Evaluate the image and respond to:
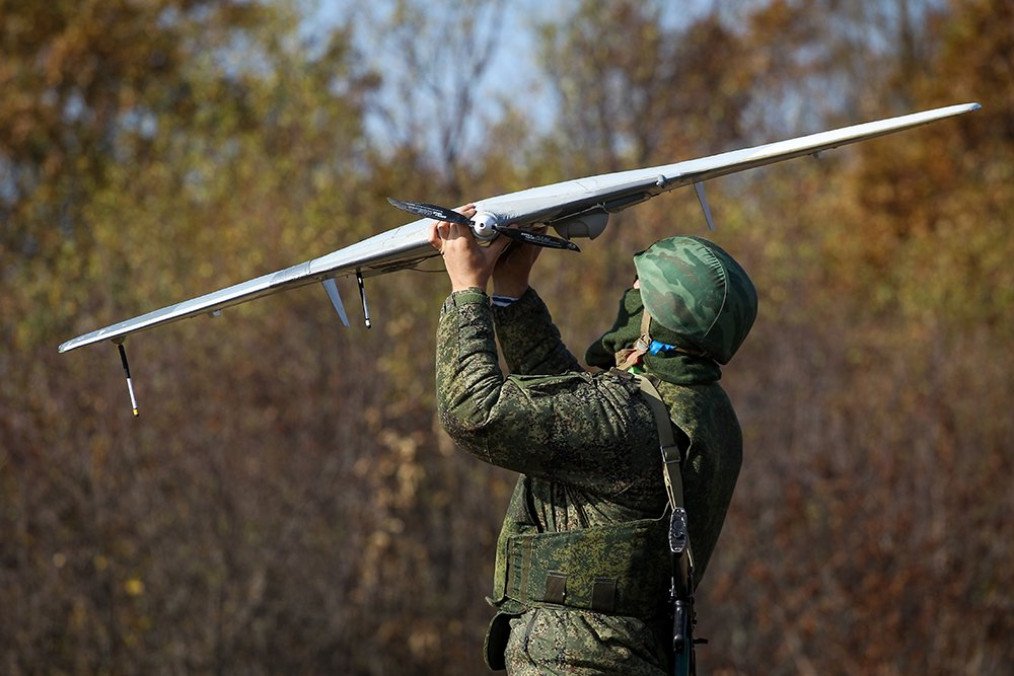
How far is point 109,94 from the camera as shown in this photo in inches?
761

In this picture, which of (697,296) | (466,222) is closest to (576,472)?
(697,296)

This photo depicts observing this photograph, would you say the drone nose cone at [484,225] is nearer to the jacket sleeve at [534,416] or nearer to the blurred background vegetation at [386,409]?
the jacket sleeve at [534,416]

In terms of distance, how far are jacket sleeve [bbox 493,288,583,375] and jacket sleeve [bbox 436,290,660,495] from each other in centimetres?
50

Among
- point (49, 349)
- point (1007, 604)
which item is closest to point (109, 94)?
point (49, 349)

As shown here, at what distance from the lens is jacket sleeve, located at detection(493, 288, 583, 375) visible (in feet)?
12.3

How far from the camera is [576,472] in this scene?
3.21 m

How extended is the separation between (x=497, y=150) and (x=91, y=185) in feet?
14.1

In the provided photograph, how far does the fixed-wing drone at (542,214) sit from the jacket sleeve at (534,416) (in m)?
0.27

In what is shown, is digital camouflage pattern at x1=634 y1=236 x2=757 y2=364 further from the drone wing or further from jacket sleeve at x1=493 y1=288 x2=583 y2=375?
jacket sleeve at x1=493 y1=288 x2=583 y2=375

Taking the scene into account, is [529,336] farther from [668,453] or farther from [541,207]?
[668,453]

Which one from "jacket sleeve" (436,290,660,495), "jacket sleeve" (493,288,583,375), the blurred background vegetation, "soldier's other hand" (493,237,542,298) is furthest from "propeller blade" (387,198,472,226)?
the blurred background vegetation

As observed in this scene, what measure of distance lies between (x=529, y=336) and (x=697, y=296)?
1.98 feet

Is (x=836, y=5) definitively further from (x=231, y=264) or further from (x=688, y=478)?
(x=688, y=478)

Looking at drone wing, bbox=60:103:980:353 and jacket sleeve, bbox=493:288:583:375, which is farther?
jacket sleeve, bbox=493:288:583:375
